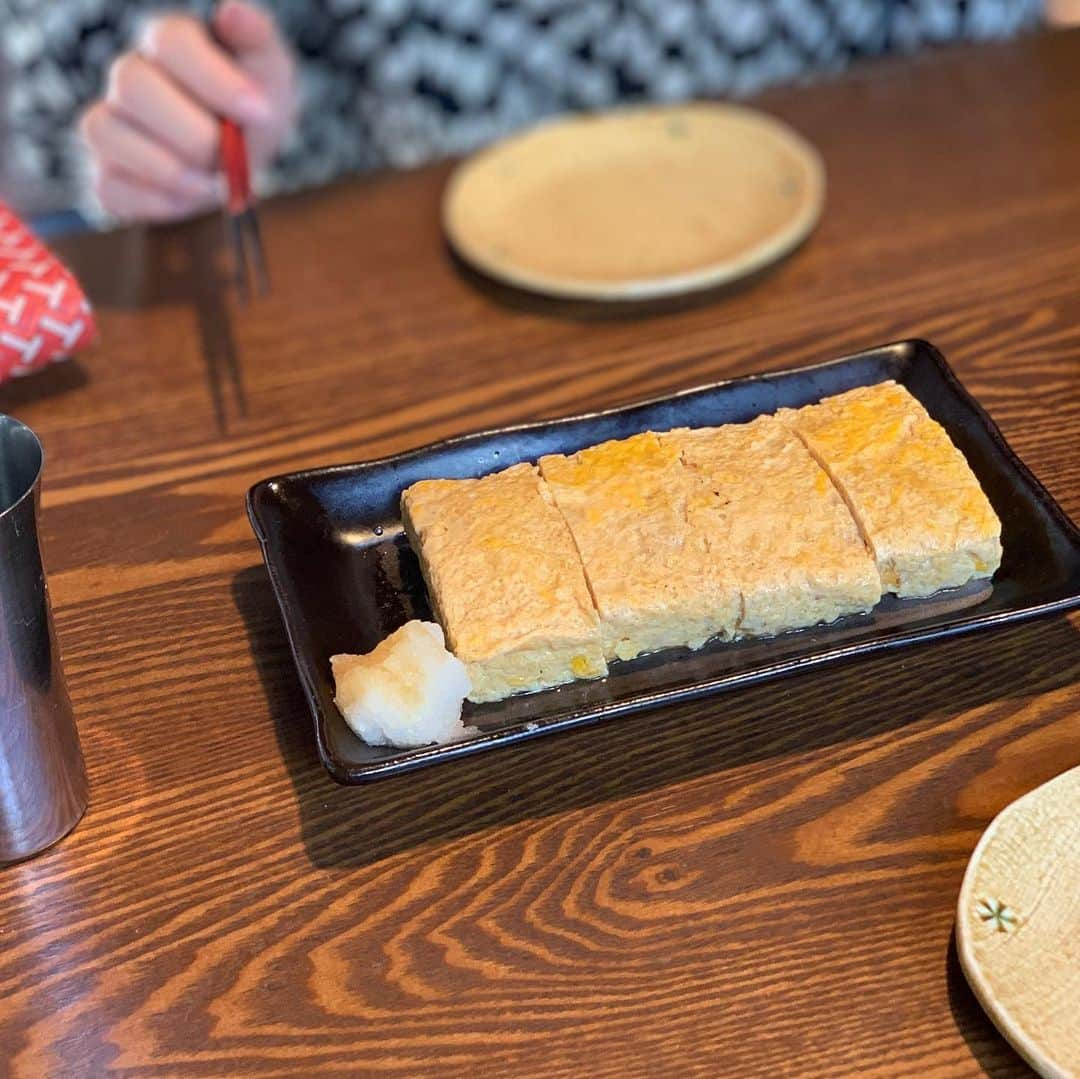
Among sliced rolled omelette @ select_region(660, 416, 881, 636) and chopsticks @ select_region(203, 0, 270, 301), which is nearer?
sliced rolled omelette @ select_region(660, 416, 881, 636)

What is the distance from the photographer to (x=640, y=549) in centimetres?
109

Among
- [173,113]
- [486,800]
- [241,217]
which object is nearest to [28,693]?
[486,800]

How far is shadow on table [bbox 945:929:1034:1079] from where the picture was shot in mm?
832

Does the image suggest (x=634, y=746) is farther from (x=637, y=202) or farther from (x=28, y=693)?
(x=637, y=202)

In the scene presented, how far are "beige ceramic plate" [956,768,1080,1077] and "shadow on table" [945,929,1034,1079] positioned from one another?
0.07 ft

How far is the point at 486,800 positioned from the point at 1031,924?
424 mm

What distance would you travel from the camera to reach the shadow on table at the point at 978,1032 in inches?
32.8

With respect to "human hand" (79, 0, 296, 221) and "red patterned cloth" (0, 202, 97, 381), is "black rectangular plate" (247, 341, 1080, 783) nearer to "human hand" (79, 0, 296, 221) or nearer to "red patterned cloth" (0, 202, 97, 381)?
"red patterned cloth" (0, 202, 97, 381)

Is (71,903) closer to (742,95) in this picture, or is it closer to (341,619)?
(341,619)

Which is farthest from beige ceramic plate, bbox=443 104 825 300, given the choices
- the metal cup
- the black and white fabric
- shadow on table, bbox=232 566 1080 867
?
the metal cup

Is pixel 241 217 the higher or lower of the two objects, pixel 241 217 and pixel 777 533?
the higher

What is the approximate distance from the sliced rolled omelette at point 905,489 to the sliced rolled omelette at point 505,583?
26cm

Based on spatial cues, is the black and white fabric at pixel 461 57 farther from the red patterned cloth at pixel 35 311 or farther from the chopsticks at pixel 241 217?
the red patterned cloth at pixel 35 311

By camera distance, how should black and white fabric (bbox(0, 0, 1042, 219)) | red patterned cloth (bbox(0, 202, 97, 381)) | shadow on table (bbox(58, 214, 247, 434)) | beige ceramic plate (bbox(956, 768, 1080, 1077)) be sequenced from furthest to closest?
black and white fabric (bbox(0, 0, 1042, 219))
shadow on table (bbox(58, 214, 247, 434))
red patterned cloth (bbox(0, 202, 97, 381))
beige ceramic plate (bbox(956, 768, 1080, 1077))
